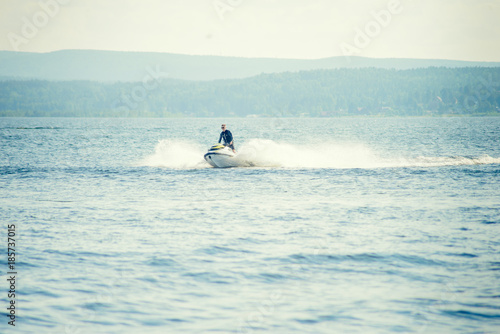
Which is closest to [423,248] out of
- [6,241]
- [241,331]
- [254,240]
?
[254,240]

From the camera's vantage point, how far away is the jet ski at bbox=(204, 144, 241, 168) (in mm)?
32969

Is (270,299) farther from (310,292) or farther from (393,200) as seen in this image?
(393,200)

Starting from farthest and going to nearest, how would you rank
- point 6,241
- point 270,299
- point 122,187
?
point 122,187 < point 6,241 < point 270,299

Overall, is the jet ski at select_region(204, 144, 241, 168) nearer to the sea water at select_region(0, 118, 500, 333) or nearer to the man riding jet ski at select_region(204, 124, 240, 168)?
the man riding jet ski at select_region(204, 124, 240, 168)

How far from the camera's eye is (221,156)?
108 ft

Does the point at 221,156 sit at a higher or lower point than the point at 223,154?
lower

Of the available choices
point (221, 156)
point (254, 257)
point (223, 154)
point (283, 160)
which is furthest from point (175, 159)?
point (254, 257)

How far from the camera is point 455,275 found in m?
12.7

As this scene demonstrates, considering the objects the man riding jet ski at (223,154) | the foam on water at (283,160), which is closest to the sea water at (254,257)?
the man riding jet ski at (223,154)

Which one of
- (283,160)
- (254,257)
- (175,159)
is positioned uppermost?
(283,160)

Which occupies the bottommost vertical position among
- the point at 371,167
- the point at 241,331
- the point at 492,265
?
the point at 241,331

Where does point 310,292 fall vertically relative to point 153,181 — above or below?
below

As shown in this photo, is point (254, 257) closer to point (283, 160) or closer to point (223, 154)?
point (223, 154)

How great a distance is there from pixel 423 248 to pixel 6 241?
1170cm
